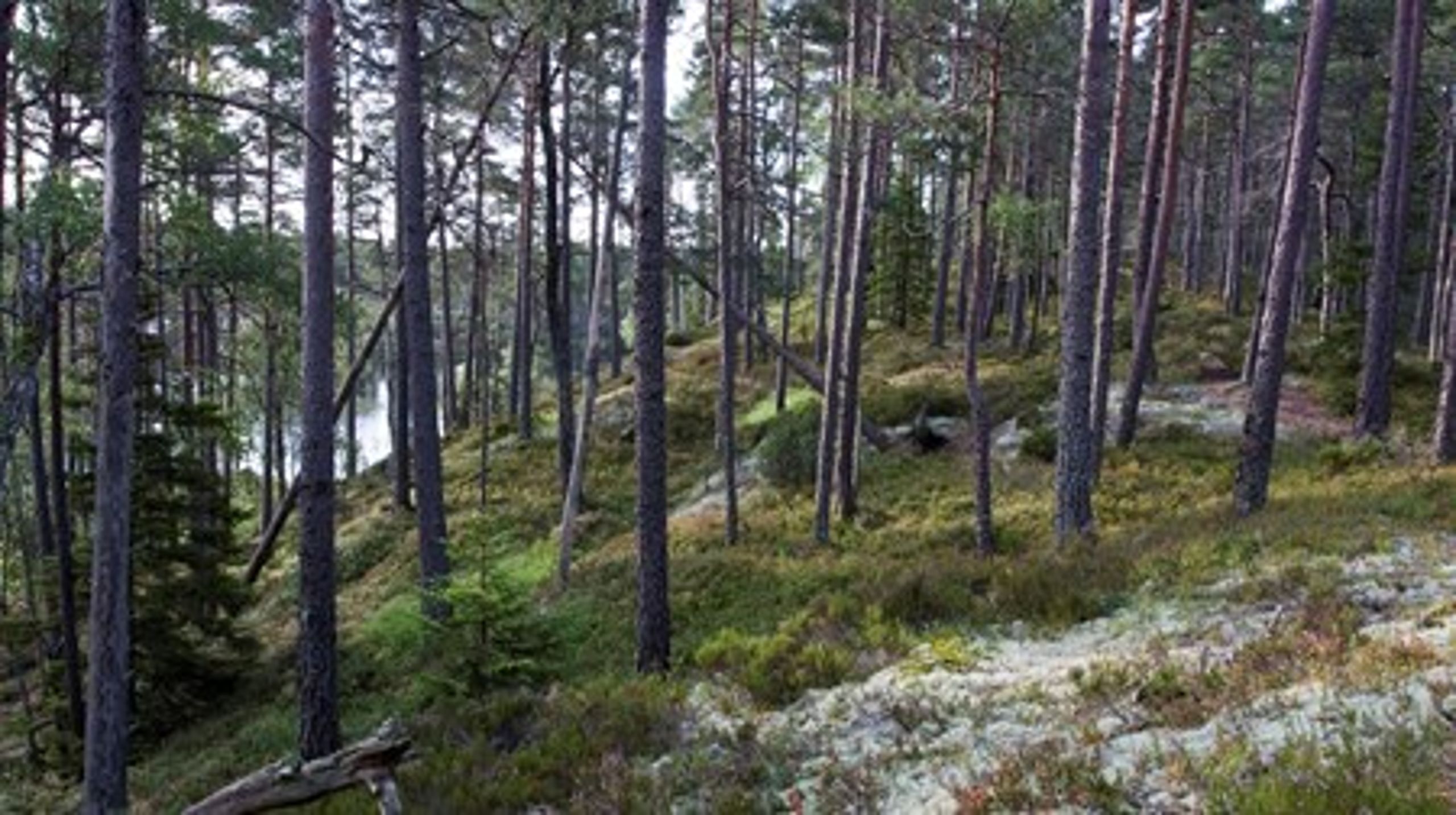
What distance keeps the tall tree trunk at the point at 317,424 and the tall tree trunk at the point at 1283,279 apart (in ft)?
36.4

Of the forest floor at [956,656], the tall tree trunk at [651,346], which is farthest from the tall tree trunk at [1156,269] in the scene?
the tall tree trunk at [651,346]

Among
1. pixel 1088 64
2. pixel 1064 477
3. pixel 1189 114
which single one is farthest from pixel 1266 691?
pixel 1189 114

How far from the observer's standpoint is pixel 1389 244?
687 inches

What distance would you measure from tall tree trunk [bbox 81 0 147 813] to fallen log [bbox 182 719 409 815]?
185 cm

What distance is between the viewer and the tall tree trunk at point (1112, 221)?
52.3 ft

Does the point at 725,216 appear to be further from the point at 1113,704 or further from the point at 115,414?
the point at 1113,704

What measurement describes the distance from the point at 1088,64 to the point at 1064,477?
17.2 ft

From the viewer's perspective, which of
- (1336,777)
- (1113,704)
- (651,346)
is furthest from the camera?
(651,346)

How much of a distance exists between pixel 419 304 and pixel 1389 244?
16.2 metres

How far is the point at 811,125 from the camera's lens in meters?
16.1

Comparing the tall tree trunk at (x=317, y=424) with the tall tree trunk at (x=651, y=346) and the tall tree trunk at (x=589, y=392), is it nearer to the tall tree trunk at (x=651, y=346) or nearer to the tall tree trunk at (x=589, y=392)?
the tall tree trunk at (x=651, y=346)

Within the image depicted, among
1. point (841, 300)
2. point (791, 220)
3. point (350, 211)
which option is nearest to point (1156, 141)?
point (841, 300)

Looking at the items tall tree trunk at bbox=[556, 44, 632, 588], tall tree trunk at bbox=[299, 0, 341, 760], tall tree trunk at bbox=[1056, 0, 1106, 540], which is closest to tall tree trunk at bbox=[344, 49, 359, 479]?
tall tree trunk at bbox=[556, 44, 632, 588]

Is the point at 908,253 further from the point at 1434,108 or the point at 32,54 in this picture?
the point at 32,54
